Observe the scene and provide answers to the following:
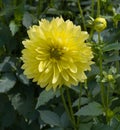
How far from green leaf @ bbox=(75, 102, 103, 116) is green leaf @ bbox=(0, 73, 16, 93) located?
353 mm

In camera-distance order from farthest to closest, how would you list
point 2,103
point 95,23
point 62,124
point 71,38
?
point 2,103, point 62,124, point 95,23, point 71,38

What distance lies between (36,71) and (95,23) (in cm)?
20

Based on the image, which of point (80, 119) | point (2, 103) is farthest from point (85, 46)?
point (2, 103)

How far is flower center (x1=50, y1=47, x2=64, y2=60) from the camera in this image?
1.17m

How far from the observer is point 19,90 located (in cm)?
172

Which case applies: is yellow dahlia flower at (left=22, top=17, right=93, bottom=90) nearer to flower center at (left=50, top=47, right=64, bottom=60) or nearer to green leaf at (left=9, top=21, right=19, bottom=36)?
flower center at (left=50, top=47, right=64, bottom=60)

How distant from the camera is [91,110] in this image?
1.35 m

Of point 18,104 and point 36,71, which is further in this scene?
point 18,104

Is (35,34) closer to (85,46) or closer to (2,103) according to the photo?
(85,46)

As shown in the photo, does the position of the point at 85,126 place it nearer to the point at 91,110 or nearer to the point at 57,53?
the point at 91,110

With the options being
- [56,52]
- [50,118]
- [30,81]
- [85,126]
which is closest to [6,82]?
[30,81]

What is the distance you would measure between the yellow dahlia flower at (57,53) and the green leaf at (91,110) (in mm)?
191

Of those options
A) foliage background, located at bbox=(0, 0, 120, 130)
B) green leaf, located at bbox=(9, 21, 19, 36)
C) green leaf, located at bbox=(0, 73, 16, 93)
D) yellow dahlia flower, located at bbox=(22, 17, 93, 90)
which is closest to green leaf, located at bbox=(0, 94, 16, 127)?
foliage background, located at bbox=(0, 0, 120, 130)

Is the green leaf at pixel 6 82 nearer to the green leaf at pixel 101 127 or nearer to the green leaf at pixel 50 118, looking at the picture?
the green leaf at pixel 50 118
